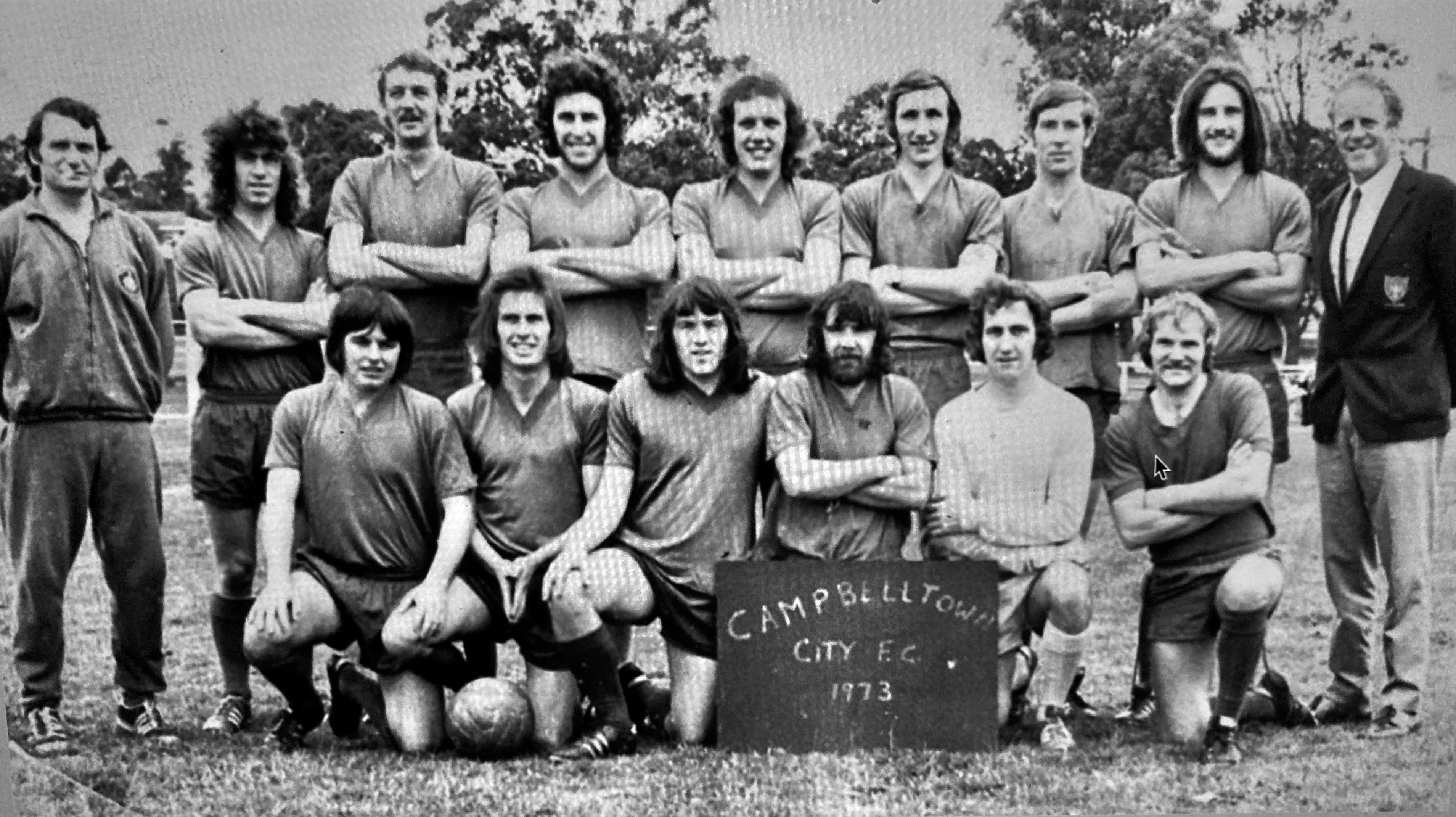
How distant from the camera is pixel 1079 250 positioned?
5.77 metres

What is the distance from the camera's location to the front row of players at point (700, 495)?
5.64 meters

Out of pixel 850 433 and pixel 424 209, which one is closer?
pixel 850 433

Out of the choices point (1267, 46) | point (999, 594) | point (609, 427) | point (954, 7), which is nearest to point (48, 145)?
point (609, 427)

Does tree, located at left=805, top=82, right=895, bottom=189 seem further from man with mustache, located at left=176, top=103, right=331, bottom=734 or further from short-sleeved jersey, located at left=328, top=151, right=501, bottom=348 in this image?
man with mustache, located at left=176, top=103, right=331, bottom=734

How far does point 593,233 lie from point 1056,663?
194 centimetres

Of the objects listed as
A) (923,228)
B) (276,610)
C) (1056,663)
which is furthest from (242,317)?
(1056,663)

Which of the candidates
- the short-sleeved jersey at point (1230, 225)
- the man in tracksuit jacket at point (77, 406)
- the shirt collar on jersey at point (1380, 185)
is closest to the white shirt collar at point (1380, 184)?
the shirt collar on jersey at point (1380, 185)

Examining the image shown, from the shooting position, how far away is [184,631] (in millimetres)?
5895

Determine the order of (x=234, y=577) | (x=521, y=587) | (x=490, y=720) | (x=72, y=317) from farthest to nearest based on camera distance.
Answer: (x=234, y=577) → (x=72, y=317) → (x=521, y=587) → (x=490, y=720)

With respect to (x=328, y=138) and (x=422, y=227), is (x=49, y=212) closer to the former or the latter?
(x=328, y=138)

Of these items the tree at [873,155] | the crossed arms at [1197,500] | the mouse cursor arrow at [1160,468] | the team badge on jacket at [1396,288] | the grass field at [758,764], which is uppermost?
the tree at [873,155]

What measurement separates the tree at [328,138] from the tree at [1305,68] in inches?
105

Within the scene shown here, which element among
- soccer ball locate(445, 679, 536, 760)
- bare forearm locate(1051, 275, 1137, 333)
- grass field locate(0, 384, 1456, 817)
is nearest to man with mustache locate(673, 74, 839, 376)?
bare forearm locate(1051, 275, 1137, 333)

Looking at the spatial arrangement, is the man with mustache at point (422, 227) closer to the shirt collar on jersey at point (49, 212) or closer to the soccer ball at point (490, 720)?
the shirt collar on jersey at point (49, 212)
